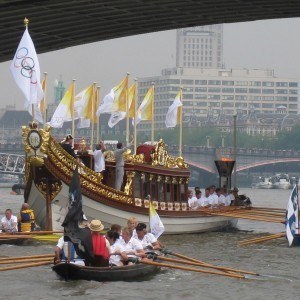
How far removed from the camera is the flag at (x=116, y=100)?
3809 centimetres

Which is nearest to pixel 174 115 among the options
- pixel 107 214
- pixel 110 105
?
pixel 110 105

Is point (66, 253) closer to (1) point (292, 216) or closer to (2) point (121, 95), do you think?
(1) point (292, 216)

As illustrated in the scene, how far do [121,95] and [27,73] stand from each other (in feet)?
22.5

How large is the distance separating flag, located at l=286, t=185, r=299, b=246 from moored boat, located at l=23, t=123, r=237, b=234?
3.49 metres

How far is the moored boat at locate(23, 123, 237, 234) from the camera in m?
32.8

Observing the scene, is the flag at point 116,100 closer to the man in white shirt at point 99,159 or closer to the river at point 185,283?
the man in white shirt at point 99,159

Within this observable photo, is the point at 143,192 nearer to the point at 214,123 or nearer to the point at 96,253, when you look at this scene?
the point at 96,253

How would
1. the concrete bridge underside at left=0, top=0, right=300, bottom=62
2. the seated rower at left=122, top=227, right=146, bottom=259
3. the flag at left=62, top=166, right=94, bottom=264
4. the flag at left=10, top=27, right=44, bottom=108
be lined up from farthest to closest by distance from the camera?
1. the concrete bridge underside at left=0, top=0, right=300, bottom=62
2. the flag at left=10, top=27, right=44, bottom=108
3. the seated rower at left=122, top=227, right=146, bottom=259
4. the flag at left=62, top=166, right=94, bottom=264

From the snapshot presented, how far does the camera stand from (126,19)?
169 ft

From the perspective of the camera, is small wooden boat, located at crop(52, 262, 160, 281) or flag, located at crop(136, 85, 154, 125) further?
flag, located at crop(136, 85, 154, 125)

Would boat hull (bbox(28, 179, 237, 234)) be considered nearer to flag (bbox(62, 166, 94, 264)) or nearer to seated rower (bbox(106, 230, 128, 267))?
seated rower (bbox(106, 230, 128, 267))

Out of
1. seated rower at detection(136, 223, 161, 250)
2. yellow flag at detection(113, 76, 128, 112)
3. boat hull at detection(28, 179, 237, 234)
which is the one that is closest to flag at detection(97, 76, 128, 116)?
yellow flag at detection(113, 76, 128, 112)

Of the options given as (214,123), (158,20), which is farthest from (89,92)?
(214,123)

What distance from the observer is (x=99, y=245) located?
23.7 metres
